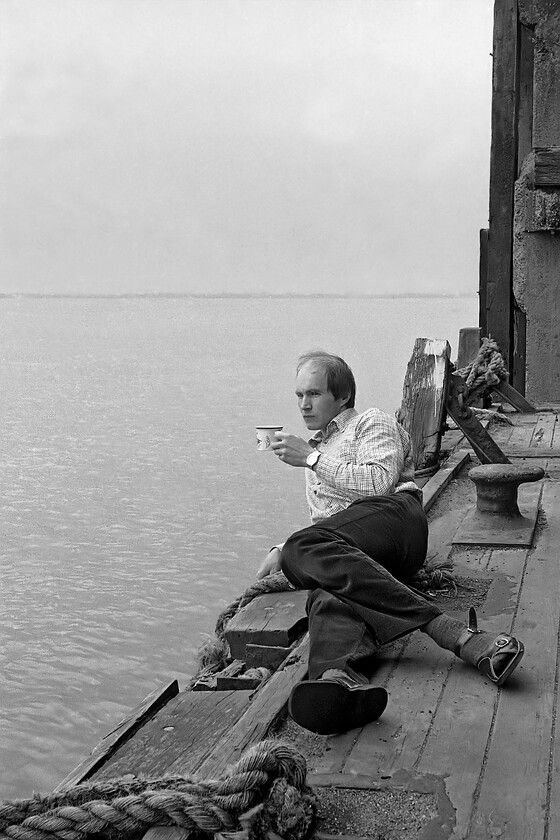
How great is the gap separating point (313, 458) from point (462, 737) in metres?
1.20

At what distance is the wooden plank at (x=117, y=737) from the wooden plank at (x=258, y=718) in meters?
0.23

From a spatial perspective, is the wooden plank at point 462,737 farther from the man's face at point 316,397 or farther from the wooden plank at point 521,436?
the wooden plank at point 521,436

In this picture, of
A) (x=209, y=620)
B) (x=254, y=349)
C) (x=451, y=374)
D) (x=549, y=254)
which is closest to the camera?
(x=451, y=374)

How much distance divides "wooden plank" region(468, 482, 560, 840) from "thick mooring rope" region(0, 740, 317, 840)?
44 centimetres

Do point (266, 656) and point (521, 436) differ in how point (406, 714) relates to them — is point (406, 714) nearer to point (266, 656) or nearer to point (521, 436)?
point (266, 656)

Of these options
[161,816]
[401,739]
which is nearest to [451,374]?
[401,739]

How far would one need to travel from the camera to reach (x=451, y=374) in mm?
6766

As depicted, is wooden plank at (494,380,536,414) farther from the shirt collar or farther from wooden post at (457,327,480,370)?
the shirt collar

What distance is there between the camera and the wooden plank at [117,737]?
9.28 ft

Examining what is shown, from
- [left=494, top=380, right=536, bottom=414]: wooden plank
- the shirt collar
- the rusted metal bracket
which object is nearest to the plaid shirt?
the shirt collar

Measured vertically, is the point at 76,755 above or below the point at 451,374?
below

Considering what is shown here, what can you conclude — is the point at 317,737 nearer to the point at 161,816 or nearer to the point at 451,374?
the point at 161,816

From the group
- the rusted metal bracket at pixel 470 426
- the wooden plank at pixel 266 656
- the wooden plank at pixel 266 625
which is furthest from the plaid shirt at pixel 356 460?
the rusted metal bracket at pixel 470 426

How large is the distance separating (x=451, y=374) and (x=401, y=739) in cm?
419
